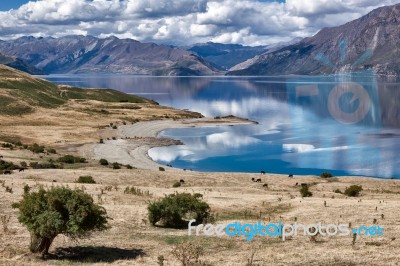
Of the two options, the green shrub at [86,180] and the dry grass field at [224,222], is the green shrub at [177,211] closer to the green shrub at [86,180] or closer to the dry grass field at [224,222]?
the dry grass field at [224,222]

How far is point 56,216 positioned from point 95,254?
282 centimetres

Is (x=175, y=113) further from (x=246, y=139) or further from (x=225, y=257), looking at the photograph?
(x=225, y=257)

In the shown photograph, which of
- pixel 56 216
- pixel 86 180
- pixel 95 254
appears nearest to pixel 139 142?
pixel 86 180

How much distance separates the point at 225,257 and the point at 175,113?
168047 mm

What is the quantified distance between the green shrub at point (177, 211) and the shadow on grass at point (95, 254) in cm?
604

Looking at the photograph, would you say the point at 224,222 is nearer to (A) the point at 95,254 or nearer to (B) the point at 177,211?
(B) the point at 177,211

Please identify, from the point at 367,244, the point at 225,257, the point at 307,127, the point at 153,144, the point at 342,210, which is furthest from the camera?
the point at 307,127

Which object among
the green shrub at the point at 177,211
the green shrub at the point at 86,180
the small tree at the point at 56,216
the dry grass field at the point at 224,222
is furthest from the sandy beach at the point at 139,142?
the small tree at the point at 56,216

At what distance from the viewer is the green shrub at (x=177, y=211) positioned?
1185 inches

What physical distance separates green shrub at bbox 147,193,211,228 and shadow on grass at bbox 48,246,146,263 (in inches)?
238

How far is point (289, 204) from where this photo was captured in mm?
36688

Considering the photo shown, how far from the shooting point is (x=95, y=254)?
76.4 ft

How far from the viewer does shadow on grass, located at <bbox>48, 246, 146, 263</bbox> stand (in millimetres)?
22547

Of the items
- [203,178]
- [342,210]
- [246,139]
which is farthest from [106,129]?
[342,210]
